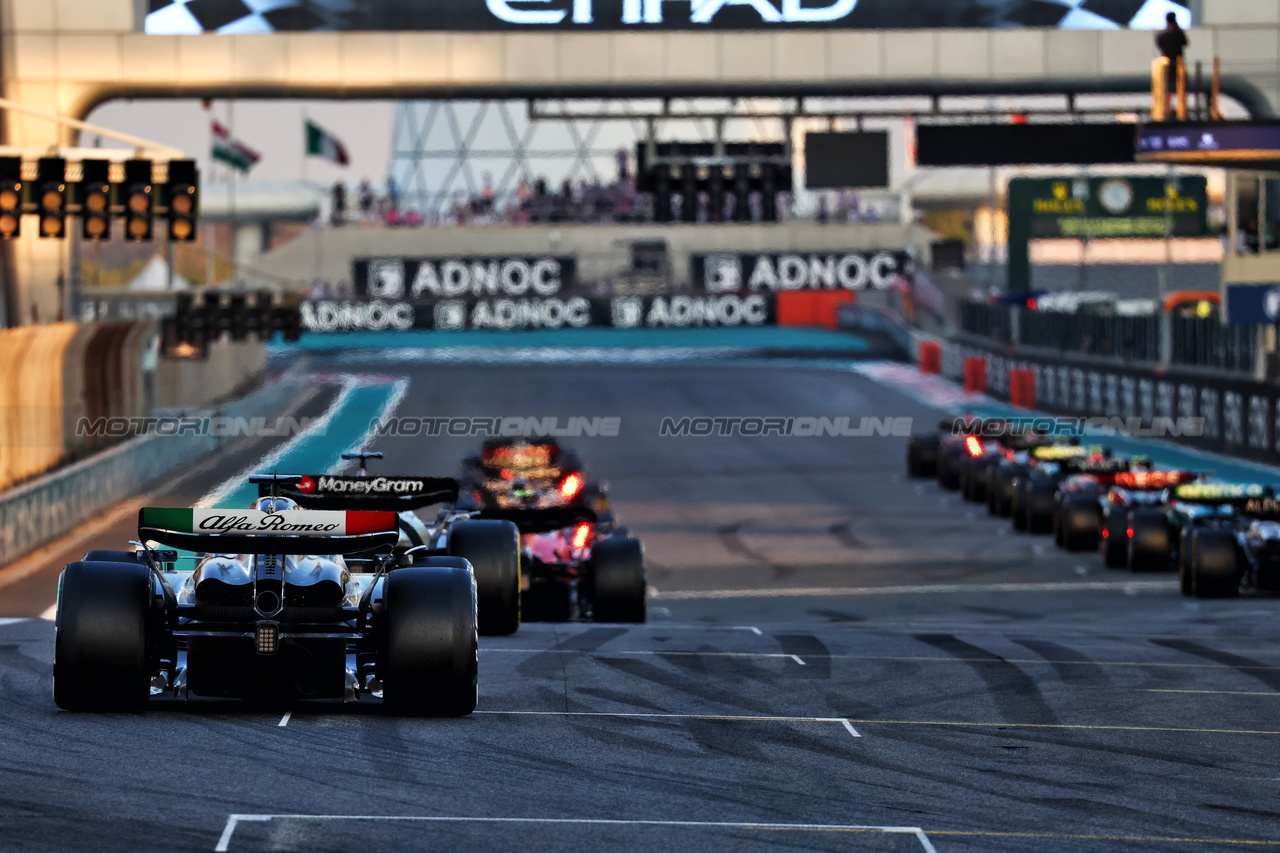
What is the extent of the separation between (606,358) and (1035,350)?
17703 mm

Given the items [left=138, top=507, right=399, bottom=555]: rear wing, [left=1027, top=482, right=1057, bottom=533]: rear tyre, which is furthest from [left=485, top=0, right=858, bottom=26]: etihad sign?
[left=138, top=507, right=399, bottom=555]: rear wing

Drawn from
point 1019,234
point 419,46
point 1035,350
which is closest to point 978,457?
point 419,46

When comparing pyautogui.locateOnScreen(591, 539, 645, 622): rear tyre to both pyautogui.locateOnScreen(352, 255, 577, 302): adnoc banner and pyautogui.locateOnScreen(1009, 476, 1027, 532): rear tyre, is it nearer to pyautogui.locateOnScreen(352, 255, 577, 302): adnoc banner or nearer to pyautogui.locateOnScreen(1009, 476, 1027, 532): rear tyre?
pyautogui.locateOnScreen(1009, 476, 1027, 532): rear tyre

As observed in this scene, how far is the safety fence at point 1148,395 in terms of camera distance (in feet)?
109

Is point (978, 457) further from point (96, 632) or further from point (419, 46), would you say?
point (96, 632)

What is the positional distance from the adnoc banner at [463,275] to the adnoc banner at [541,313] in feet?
17.0

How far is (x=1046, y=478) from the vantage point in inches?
1070

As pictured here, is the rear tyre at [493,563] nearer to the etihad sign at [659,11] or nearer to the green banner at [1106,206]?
the etihad sign at [659,11]

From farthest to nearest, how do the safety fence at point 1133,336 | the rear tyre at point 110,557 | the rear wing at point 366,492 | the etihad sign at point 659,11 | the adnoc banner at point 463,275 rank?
the adnoc banner at point 463,275, the safety fence at point 1133,336, the etihad sign at point 659,11, the rear wing at point 366,492, the rear tyre at point 110,557

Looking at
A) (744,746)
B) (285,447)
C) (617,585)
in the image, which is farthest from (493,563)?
(285,447)

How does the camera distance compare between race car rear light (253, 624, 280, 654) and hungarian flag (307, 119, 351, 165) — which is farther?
hungarian flag (307, 119, 351, 165)

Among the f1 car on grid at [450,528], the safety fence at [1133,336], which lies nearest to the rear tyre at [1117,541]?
the f1 car on grid at [450,528]

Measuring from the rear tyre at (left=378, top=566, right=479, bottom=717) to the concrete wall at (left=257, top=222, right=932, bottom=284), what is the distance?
241 ft

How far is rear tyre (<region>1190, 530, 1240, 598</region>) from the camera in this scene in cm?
2011
